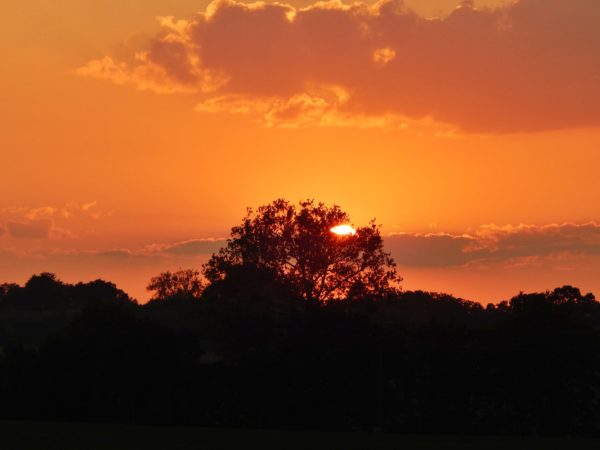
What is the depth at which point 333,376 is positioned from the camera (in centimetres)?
6228

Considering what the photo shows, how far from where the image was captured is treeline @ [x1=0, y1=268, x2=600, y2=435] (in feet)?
197

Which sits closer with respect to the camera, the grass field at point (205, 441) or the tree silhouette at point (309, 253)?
the grass field at point (205, 441)

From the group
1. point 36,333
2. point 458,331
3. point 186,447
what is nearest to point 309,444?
point 186,447

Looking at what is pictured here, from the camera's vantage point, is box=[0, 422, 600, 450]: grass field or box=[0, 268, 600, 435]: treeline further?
box=[0, 268, 600, 435]: treeline

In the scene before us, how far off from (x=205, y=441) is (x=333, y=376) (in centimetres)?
2297

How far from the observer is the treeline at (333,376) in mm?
60188

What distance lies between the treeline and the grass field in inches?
485

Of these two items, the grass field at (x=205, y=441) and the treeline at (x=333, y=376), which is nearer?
the grass field at (x=205, y=441)

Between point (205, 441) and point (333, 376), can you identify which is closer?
point (205, 441)

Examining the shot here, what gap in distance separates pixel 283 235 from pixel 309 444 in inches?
1640

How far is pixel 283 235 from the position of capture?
81.0 m

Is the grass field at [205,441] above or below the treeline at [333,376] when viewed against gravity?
below

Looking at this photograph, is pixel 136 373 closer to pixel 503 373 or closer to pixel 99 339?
pixel 99 339

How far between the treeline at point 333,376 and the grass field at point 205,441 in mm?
12328
